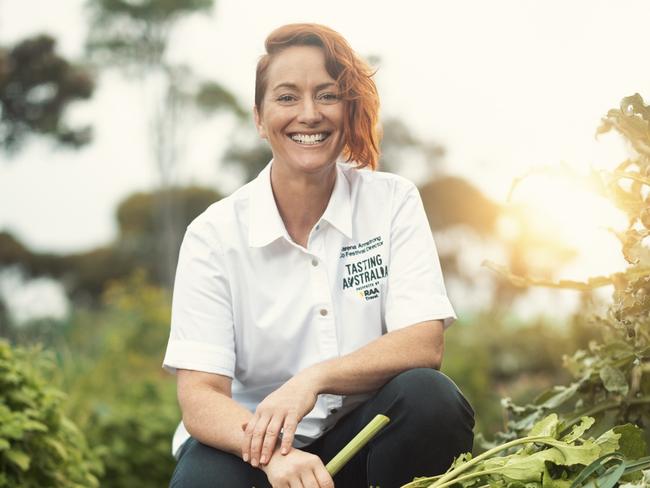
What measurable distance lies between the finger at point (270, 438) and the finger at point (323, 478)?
13 centimetres

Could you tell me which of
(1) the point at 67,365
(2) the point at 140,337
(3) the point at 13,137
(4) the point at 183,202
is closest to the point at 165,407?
(1) the point at 67,365

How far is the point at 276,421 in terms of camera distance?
204cm

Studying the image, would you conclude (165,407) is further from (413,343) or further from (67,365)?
(413,343)

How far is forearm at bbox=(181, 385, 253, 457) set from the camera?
212 centimetres

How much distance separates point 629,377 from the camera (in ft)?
7.69

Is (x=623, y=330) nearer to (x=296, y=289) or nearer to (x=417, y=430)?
(x=417, y=430)

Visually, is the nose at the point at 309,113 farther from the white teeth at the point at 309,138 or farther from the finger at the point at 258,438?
the finger at the point at 258,438

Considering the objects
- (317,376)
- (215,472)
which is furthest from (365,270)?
(215,472)

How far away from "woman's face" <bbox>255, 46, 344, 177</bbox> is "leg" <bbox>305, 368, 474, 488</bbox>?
Answer: 2.06 ft

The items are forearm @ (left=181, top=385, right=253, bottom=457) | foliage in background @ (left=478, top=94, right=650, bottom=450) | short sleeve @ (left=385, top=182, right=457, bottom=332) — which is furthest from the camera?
short sleeve @ (left=385, top=182, right=457, bottom=332)

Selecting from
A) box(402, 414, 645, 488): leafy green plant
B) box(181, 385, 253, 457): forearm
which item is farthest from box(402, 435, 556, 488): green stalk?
box(181, 385, 253, 457): forearm

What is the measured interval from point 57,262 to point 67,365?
1438 centimetres

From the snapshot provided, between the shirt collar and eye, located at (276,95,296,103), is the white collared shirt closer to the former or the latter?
the shirt collar

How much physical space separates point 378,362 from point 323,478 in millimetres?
339
